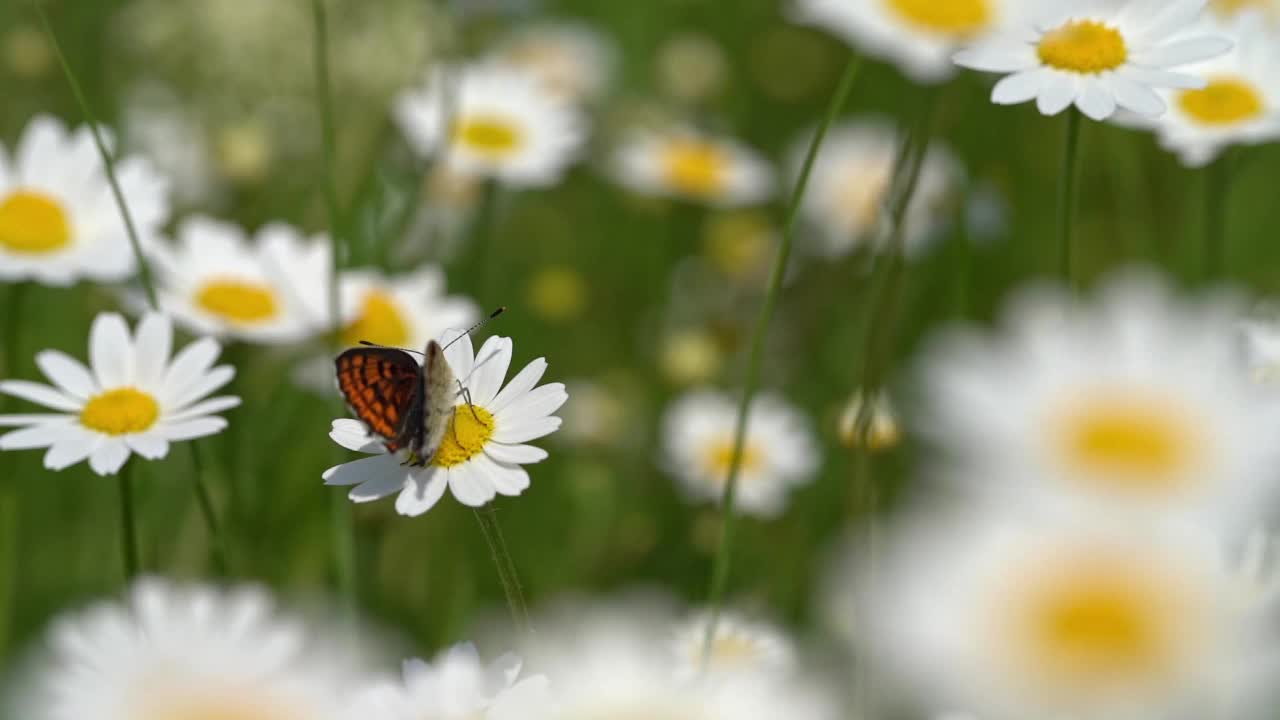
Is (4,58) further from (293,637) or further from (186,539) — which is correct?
(293,637)

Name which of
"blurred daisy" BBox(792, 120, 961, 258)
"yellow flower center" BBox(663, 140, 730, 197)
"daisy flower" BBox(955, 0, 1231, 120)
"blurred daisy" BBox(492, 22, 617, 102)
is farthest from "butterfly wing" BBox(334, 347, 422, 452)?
"blurred daisy" BBox(492, 22, 617, 102)

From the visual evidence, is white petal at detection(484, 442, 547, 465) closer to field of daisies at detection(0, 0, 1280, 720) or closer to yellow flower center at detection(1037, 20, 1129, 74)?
field of daisies at detection(0, 0, 1280, 720)

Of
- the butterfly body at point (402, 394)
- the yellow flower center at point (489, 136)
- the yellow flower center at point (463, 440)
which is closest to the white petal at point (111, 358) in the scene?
the butterfly body at point (402, 394)

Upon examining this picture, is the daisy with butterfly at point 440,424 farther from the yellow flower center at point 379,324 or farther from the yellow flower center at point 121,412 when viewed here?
the yellow flower center at point 379,324

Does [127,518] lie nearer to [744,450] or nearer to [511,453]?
[511,453]

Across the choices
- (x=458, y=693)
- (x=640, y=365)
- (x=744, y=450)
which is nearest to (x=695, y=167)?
(x=640, y=365)

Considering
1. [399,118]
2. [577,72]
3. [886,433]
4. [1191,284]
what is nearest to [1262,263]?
[1191,284]
